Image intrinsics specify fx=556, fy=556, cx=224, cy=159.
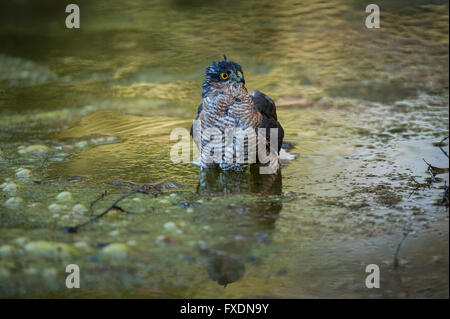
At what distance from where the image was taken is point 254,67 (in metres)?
6.89

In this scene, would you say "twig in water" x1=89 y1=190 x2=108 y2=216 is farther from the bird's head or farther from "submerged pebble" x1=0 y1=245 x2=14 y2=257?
the bird's head

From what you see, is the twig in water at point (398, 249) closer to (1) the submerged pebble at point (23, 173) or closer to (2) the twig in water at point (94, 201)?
(2) the twig in water at point (94, 201)

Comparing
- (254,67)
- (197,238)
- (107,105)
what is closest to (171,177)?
(197,238)

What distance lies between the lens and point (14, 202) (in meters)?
3.71

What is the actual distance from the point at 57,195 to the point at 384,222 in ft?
7.16

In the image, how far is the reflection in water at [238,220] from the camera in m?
2.92

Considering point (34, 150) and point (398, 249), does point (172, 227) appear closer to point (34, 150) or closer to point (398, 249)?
point (398, 249)

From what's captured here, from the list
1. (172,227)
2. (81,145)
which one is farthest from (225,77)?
(81,145)

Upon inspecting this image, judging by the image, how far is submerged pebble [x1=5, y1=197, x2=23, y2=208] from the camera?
12.0 ft

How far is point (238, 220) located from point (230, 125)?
43.4 inches

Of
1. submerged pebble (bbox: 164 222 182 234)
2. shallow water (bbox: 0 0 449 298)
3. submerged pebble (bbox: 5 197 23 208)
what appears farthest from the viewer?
submerged pebble (bbox: 5 197 23 208)

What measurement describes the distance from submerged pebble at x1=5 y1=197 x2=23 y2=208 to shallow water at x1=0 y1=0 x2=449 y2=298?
29 millimetres

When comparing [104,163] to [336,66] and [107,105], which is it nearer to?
[107,105]

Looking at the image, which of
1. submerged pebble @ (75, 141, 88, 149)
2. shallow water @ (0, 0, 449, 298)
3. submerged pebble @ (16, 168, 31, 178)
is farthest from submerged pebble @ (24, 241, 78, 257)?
submerged pebble @ (75, 141, 88, 149)
